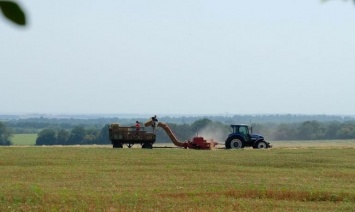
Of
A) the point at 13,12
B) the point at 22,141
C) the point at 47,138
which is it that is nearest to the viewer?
the point at 13,12

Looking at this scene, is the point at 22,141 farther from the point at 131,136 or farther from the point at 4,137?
the point at 131,136

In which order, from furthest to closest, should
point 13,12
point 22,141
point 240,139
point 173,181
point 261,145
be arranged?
1. point 22,141
2. point 261,145
3. point 240,139
4. point 173,181
5. point 13,12

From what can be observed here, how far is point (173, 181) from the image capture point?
76.8 feet

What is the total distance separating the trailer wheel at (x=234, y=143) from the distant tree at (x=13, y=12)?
40405 mm

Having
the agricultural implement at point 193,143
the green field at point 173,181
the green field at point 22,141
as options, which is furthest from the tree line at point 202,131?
the green field at point 173,181

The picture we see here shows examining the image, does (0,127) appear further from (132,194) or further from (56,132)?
(132,194)

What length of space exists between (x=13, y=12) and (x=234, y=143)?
133 feet

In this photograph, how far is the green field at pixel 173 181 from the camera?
1816 cm

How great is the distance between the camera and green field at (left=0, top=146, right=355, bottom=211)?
18.2 m

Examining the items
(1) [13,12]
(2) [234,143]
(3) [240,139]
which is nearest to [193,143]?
(2) [234,143]

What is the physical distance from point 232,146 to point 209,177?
54.2 ft

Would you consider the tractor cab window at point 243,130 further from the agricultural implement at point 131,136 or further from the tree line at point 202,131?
the tree line at point 202,131

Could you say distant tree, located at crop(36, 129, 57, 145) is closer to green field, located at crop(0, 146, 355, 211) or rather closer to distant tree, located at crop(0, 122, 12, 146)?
distant tree, located at crop(0, 122, 12, 146)


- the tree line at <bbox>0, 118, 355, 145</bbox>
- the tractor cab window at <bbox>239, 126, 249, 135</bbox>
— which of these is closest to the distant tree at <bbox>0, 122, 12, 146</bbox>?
the tree line at <bbox>0, 118, 355, 145</bbox>
